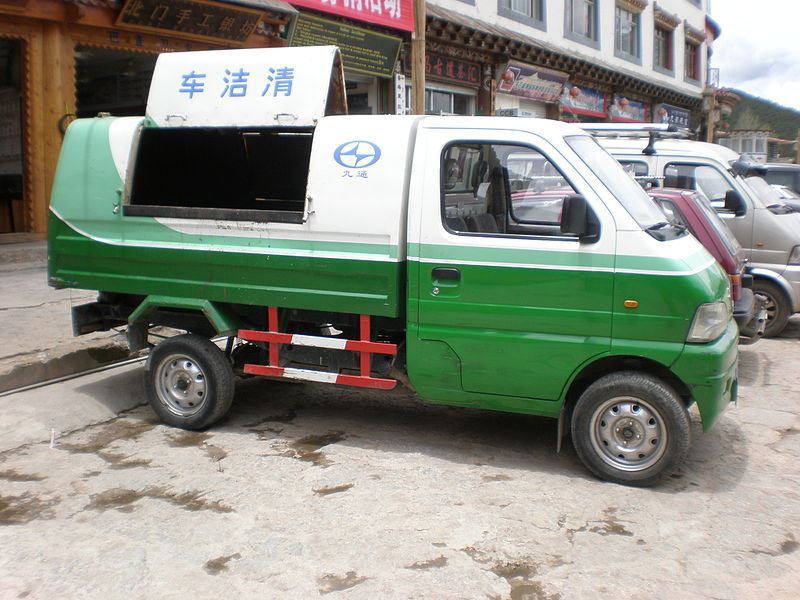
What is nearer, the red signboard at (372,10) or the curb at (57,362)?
the curb at (57,362)

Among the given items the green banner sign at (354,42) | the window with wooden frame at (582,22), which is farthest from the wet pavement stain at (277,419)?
the window with wooden frame at (582,22)

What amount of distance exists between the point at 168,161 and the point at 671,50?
28.2 m

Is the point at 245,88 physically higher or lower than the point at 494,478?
higher

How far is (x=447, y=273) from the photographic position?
4.81 m

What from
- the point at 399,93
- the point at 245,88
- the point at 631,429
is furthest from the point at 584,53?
the point at 631,429

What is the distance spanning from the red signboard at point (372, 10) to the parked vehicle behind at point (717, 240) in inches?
322

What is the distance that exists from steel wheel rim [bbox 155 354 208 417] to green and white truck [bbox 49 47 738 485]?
0.6 inches

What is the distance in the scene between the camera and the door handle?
4793 millimetres

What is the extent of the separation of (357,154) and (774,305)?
5.62m

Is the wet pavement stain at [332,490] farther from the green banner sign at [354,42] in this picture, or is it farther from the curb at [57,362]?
the green banner sign at [354,42]

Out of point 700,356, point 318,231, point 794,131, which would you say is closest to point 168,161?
point 318,231

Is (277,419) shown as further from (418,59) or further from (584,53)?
(584,53)

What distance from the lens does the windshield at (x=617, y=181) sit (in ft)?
15.2

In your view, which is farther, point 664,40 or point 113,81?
point 664,40
